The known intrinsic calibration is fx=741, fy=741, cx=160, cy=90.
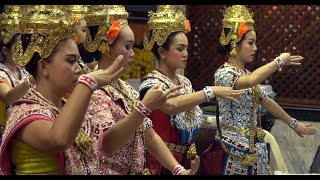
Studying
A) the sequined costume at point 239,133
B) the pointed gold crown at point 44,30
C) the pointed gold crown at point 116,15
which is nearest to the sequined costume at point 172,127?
the sequined costume at point 239,133

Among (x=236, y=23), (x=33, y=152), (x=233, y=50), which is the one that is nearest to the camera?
(x=33, y=152)

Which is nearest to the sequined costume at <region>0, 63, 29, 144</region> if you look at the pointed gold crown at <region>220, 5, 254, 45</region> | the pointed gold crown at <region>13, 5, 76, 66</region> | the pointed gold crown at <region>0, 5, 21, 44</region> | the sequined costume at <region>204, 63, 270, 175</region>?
the pointed gold crown at <region>0, 5, 21, 44</region>

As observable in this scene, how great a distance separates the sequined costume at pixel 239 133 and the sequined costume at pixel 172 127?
18.7 inches

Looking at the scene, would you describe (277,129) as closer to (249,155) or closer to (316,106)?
(316,106)

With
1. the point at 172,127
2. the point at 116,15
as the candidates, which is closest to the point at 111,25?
the point at 116,15

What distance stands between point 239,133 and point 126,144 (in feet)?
5.13

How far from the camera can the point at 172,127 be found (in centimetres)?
397

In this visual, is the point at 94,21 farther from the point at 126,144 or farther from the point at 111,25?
the point at 126,144

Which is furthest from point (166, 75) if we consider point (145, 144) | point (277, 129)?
point (277, 129)

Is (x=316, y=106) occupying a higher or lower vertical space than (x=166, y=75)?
lower

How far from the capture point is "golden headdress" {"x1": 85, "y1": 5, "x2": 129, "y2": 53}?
10.8 feet

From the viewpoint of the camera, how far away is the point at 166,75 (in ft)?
13.5

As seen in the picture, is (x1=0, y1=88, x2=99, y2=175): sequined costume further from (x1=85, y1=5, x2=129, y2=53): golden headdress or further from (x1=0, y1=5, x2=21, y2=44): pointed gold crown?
(x1=0, y1=5, x2=21, y2=44): pointed gold crown

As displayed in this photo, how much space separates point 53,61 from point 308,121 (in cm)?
445
